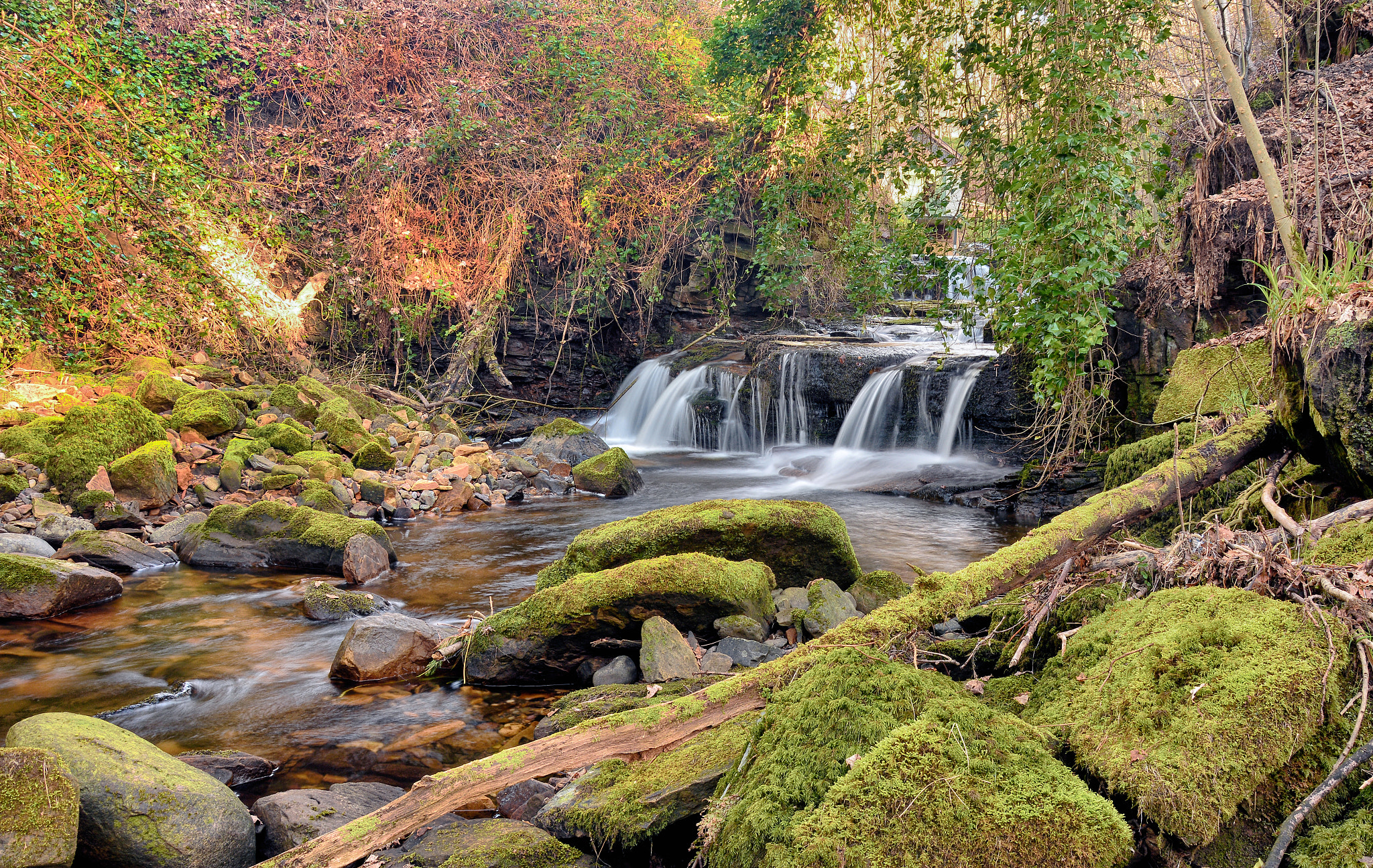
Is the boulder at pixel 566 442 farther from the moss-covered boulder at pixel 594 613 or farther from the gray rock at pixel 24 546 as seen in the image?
the moss-covered boulder at pixel 594 613

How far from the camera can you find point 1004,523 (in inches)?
332

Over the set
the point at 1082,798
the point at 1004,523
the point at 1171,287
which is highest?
the point at 1171,287

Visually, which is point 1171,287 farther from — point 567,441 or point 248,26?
point 248,26

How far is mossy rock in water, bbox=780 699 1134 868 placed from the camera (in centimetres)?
165

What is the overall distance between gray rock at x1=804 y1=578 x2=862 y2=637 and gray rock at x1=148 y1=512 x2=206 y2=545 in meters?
5.97

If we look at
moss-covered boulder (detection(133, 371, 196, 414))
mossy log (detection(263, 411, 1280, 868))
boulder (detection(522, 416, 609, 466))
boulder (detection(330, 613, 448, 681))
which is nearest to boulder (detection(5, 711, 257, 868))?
mossy log (detection(263, 411, 1280, 868))

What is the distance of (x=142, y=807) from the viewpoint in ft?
8.93

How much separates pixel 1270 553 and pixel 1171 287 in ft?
21.5

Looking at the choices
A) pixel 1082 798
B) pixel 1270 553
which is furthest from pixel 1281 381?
pixel 1082 798

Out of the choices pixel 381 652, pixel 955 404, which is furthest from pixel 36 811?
pixel 955 404

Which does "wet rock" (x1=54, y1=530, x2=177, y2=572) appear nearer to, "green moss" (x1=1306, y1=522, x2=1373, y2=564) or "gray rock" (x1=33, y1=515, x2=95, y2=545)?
"gray rock" (x1=33, y1=515, x2=95, y2=545)

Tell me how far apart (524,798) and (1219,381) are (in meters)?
4.04

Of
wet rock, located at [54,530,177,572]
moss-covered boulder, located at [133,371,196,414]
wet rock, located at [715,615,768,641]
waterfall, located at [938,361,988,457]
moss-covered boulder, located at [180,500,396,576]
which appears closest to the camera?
wet rock, located at [715,615,768,641]

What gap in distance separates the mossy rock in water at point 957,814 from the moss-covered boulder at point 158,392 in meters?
10.5
